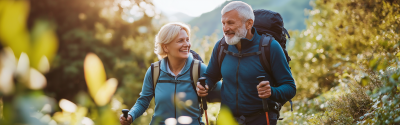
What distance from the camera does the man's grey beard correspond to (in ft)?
8.79

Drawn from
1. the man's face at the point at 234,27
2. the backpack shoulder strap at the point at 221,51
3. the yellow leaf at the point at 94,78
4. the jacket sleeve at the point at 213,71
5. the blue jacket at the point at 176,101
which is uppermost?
the man's face at the point at 234,27

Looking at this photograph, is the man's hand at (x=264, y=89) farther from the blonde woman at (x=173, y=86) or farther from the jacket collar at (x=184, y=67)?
the jacket collar at (x=184, y=67)

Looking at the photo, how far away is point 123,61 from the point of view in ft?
52.1

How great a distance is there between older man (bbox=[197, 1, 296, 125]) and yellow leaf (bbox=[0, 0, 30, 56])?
6.63 feet

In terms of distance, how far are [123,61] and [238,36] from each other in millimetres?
13934

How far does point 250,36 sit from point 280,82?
1.80ft

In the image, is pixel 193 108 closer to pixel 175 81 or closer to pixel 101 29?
pixel 175 81

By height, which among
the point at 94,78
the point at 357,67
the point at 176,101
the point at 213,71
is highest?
the point at 357,67

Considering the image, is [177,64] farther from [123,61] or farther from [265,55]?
[123,61]

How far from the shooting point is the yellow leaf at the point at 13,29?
0.64 m

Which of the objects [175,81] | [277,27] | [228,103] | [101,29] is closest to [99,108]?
[228,103]

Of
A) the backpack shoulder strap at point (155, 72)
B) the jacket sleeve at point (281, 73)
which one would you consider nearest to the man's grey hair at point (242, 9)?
the jacket sleeve at point (281, 73)

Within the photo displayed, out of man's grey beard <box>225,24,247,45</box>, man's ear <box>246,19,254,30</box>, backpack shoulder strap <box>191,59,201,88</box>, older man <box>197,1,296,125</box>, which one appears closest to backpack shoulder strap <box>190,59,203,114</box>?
backpack shoulder strap <box>191,59,201,88</box>

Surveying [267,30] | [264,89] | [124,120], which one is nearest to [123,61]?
[124,120]
